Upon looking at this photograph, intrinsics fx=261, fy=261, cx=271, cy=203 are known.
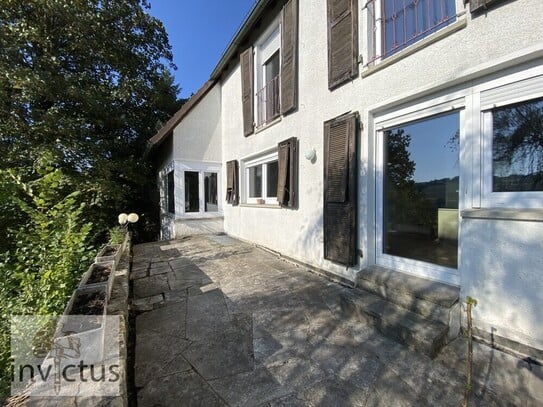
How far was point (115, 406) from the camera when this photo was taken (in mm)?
1279

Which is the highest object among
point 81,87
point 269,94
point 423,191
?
point 81,87

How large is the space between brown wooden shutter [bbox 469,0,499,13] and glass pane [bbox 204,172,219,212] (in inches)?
300

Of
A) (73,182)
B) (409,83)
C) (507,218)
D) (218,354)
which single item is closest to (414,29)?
(409,83)

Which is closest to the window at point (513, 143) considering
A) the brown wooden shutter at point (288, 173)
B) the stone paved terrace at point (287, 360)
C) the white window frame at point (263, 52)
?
the stone paved terrace at point (287, 360)

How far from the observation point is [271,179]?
6.33 meters

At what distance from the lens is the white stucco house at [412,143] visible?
2.14 metres

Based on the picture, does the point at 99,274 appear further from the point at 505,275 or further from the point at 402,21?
the point at 402,21

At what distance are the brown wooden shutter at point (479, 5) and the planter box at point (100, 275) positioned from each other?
4296 mm

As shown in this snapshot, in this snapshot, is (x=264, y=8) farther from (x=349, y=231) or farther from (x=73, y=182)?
(x=73, y=182)

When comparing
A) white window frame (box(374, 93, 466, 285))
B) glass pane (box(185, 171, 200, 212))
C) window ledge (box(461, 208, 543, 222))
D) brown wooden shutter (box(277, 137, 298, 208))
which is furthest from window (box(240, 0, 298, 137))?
window ledge (box(461, 208, 543, 222))

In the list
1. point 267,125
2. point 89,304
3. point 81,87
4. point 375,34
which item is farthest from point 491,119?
point 81,87

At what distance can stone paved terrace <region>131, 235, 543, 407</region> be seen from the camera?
1818mm

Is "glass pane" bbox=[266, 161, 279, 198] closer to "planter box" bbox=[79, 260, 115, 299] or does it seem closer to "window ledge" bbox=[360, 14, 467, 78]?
"window ledge" bbox=[360, 14, 467, 78]

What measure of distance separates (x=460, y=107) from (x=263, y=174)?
4576 mm
